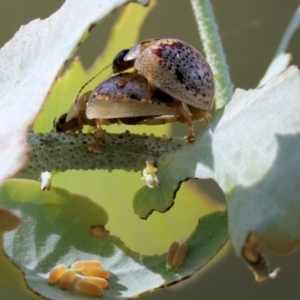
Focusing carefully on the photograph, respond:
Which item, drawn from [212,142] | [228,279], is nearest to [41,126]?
[212,142]

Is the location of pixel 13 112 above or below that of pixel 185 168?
above

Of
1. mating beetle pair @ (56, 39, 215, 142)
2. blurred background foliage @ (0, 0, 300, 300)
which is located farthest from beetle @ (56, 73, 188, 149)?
blurred background foliage @ (0, 0, 300, 300)

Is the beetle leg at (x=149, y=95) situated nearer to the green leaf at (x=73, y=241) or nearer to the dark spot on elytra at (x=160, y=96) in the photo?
the dark spot on elytra at (x=160, y=96)

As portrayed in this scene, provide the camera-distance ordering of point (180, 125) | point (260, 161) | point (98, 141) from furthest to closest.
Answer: point (180, 125) < point (98, 141) < point (260, 161)

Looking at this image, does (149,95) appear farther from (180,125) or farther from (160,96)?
(180,125)

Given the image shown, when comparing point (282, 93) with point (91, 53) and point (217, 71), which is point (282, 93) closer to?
point (217, 71)

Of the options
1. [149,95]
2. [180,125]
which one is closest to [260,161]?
[149,95]

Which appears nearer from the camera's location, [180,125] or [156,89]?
[156,89]
